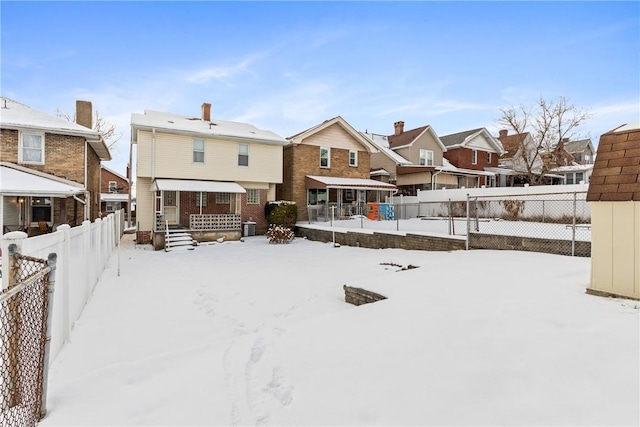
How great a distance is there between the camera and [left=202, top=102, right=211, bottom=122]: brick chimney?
73.8 feet

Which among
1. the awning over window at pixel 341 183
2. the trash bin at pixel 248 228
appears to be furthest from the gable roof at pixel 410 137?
the trash bin at pixel 248 228

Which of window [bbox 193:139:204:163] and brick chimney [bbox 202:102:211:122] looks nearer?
window [bbox 193:139:204:163]

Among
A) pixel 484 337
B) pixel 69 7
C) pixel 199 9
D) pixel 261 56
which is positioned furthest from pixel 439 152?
pixel 484 337

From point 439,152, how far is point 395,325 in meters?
30.1

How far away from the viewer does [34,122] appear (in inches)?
587

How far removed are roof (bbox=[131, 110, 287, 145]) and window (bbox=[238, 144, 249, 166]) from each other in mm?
660

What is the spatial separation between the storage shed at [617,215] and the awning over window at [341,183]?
57.6 ft

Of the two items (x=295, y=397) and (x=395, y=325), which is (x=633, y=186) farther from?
(x=295, y=397)

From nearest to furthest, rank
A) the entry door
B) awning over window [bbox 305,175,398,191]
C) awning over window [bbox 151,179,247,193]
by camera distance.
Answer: awning over window [bbox 151,179,247,193], the entry door, awning over window [bbox 305,175,398,191]

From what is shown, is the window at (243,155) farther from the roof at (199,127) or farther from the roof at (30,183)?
the roof at (30,183)

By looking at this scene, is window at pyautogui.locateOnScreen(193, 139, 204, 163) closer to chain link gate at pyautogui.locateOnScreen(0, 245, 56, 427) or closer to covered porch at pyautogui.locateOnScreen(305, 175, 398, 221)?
covered porch at pyautogui.locateOnScreen(305, 175, 398, 221)

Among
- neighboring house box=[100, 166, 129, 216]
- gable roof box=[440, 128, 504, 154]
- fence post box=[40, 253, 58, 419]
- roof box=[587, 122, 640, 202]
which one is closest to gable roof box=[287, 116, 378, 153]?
gable roof box=[440, 128, 504, 154]

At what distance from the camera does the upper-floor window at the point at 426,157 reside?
30.7 meters

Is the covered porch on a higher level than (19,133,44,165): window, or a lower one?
lower
